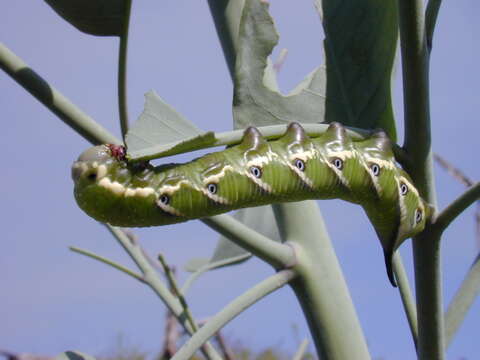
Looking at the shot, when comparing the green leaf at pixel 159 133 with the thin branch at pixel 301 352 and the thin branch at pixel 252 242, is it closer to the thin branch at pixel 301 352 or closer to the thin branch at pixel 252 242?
the thin branch at pixel 252 242

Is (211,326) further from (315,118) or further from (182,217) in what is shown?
(315,118)

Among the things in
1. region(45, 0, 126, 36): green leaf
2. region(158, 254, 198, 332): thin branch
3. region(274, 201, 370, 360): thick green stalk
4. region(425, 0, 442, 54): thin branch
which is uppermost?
region(45, 0, 126, 36): green leaf

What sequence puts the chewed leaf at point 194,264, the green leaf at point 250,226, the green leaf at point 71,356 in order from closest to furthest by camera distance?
1. the green leaf at point 71,356
2. the green leaf at point 250,226
3. the chewed leaf at point 194,264

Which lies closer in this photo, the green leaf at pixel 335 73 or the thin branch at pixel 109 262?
the green leaf at pixel 335 73

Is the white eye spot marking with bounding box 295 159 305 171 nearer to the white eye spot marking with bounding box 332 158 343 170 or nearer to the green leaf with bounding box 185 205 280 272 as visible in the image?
the white eye spot marking with bounding box 332 158 343 170

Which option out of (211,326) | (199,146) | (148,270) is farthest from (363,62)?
(148,270)

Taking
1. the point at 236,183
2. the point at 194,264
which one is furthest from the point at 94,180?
the point at 194,264

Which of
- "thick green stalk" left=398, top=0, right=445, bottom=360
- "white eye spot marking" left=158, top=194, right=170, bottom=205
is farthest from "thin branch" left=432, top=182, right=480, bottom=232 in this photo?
"white eye spot marking" left=158, top=194, right=170, bottom=205

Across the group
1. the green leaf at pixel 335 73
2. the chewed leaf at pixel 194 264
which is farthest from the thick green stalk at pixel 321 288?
the chewed leaf at pixel 194 264
